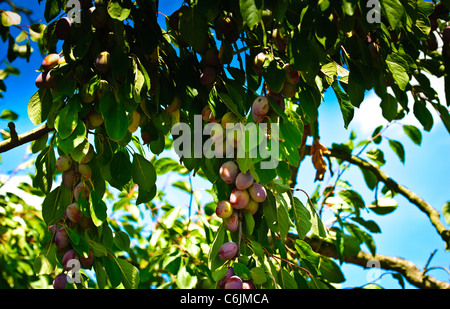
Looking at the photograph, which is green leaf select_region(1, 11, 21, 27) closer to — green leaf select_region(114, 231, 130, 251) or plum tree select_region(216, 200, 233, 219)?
green leaf select_region(114, 231, 130, 251)

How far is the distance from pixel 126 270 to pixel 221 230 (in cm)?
23

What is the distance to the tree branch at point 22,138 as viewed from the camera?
1.36 metres

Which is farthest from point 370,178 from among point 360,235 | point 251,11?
point 251,11

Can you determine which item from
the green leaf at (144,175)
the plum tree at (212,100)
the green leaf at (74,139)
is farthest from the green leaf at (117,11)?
the green leaf at (144,175)

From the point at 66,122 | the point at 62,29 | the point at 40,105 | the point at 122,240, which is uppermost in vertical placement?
the point at 62,29

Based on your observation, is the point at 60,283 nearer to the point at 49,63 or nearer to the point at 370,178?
the point at 49,63

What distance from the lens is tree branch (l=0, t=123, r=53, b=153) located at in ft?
4.48

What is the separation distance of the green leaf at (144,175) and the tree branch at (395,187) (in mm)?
1254

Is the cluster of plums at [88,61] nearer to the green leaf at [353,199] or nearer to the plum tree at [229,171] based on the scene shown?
the plum tree at [229,171]

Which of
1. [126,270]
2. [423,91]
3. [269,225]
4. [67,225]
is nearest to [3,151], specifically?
[67,225]

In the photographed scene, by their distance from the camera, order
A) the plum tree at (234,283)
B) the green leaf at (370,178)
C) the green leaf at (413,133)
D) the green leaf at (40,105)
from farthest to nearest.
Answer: the green leaf at (370,178) < the green leaf at (413,133) < the green leaf at (40,105) < the plum tree at (234,283)

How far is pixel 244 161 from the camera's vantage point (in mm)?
995

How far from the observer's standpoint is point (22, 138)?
138 cm

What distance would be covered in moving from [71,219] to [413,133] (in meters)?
1.55
